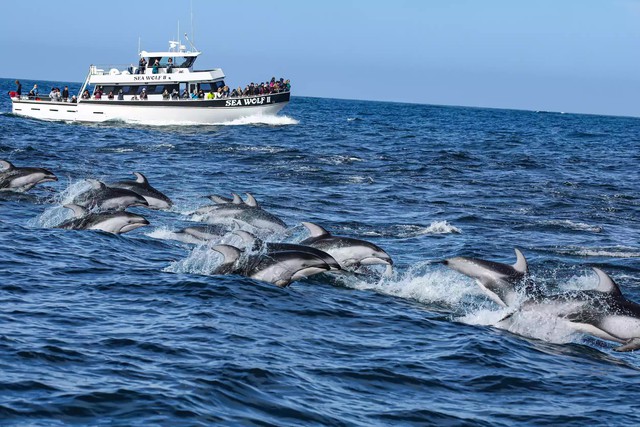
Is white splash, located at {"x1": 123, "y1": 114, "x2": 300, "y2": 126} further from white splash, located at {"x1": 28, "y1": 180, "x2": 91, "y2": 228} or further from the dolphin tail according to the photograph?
the dolphin tail

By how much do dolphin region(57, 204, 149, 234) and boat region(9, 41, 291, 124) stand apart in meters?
44.4

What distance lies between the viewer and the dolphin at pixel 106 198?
74.8ft

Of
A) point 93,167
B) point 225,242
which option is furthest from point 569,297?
point 93,167

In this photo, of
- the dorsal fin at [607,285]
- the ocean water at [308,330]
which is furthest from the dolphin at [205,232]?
the dorsal fin at [607,285]

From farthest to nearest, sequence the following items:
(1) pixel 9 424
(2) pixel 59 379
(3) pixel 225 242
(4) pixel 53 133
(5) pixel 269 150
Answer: (4) pixel 53 133 → (5) pixel 269 150 → (3) pixel 225 242 → (2) pixel 59 379 → (1) pixel 9 424

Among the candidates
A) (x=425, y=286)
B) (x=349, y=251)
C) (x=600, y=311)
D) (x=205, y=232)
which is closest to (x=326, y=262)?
(x=349, y=251)

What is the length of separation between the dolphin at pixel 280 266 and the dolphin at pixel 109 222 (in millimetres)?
4793

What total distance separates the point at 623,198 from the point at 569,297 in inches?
895

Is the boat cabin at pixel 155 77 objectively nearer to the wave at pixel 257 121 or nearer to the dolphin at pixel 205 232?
the wave at pixel 257 121

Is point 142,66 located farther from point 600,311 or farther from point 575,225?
point 600,311

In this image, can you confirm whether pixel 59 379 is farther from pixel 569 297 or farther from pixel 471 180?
pixel 471 180

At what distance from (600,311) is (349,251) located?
527 cm

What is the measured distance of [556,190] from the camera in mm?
38406

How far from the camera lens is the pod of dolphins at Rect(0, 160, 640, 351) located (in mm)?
14669
